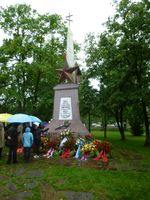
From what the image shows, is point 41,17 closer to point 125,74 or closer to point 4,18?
point 4,18

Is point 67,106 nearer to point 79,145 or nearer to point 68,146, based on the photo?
point 68,146

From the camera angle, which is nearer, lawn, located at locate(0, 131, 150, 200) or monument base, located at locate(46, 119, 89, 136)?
lawn, located at locate(0, 131, 150, 200)

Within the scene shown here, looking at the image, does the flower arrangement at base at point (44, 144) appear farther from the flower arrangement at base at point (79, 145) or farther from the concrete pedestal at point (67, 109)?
the concrete pedestal at point (67, 109)

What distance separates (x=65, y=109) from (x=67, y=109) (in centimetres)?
14

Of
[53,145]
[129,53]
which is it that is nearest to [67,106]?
[53,145]

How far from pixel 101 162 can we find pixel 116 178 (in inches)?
145

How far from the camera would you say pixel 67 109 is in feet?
66.1

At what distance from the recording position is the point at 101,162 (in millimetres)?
14141

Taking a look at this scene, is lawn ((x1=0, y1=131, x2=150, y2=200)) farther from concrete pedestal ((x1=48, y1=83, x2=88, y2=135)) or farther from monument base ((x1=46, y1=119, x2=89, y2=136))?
concrete pedestal ((x1=48, y1=83, x2=88, y2=135))

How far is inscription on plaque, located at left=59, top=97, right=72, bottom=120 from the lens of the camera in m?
20.1

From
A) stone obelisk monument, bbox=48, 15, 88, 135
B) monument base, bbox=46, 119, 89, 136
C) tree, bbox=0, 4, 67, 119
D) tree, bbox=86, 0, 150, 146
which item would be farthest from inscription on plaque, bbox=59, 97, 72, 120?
tree, bbox=0, 4, 67, 119

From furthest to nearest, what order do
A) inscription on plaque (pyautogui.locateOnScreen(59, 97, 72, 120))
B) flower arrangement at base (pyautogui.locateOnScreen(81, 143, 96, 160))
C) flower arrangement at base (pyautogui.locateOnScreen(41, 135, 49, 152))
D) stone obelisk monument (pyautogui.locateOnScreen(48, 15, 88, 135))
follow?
1. inscription on plaque (pyautogui.locateOnScreen(59, 97, 72, 120))
2. stone obelisk monument (pyautogui.locateOnScreen(48, 15, 88, 135))
3. flower arrangement at base (pyautogui.locateOnScreen(41, 135, 49, 152))
4. flower arrangement at base (pyautogui.locateOnScreen(81, 143, 96, 160))

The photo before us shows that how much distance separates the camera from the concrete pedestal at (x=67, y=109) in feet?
64.7

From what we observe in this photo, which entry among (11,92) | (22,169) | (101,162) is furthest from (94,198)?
(11,92)
